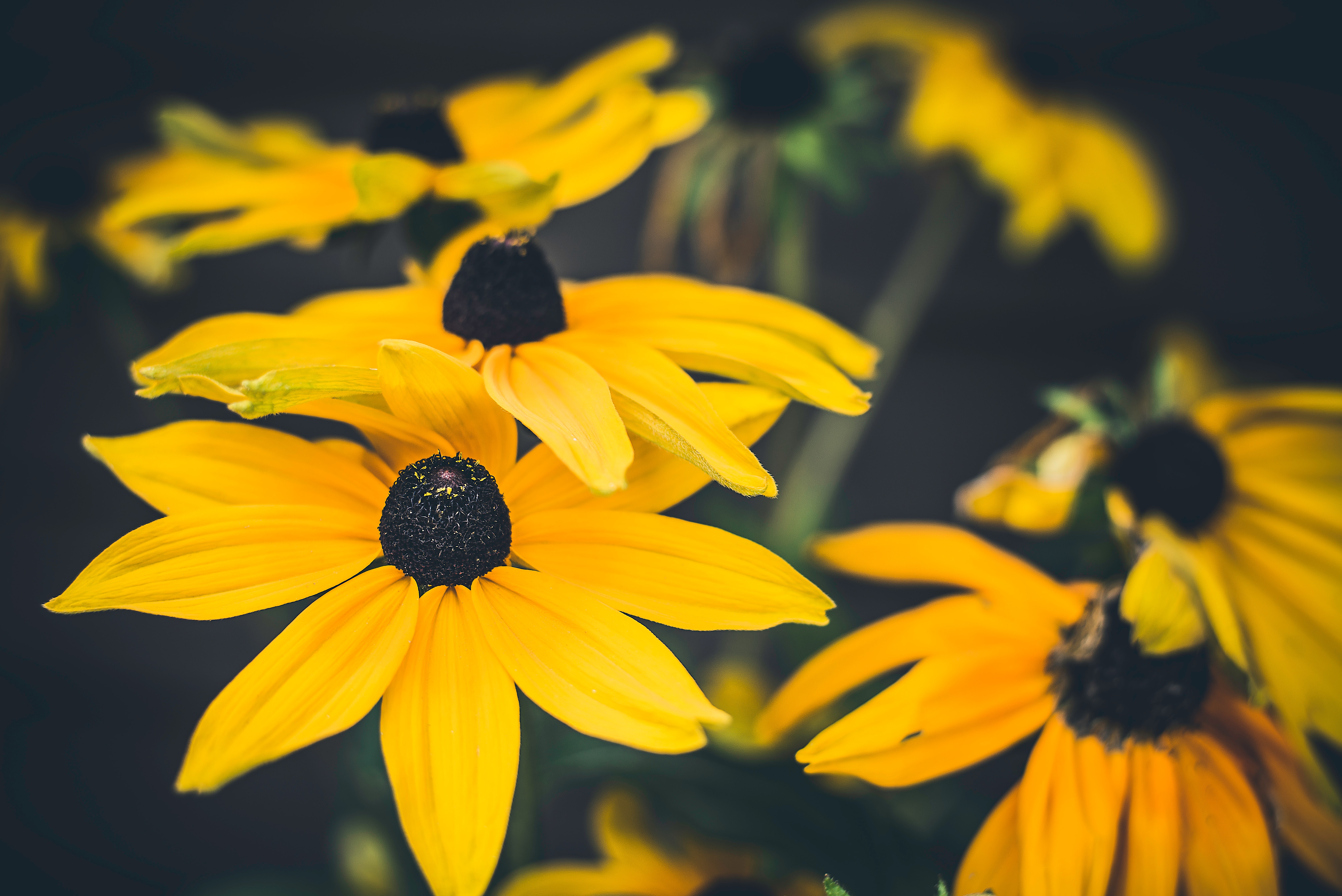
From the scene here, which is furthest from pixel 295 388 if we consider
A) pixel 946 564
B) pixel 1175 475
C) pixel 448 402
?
pixel 1175 475

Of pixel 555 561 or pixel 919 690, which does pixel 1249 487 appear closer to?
pixel 919 690

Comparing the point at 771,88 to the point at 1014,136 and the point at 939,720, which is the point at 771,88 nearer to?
the point at 1014,136

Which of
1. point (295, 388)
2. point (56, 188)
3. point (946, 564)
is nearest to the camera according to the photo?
point (295, 388)

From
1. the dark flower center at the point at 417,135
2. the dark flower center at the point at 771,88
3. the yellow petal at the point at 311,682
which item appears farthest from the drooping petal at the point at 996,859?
the dark flower center at the point at 771,88

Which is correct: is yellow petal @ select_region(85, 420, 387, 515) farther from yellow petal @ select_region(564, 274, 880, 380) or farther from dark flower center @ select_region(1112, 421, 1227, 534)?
dark flower center @ select_region(1112, 421, 1227, 534)

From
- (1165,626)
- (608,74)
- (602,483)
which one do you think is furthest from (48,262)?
(1165,626)
